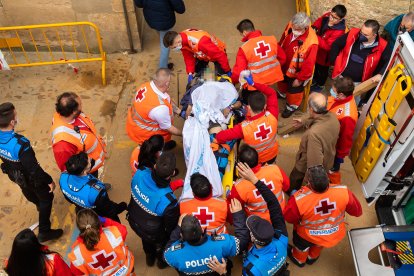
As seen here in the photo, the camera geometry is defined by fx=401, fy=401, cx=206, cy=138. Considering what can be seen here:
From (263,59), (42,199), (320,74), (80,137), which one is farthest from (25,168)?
(320,74)

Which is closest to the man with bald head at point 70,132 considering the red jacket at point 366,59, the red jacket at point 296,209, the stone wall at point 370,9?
the red jacket at point 296,209

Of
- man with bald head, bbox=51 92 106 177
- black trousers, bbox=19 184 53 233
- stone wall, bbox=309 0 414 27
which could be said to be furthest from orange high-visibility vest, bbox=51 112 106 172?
stone wall, bbox=309 0 414 27

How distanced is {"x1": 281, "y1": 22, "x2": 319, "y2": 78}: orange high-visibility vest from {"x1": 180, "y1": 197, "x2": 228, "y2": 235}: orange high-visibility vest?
249 cm

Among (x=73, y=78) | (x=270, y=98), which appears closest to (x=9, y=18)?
(x=73, y=78)

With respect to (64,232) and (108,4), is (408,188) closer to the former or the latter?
(64,232)

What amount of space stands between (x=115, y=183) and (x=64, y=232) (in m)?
0.86

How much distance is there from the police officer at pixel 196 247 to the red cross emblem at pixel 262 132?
1.14 meters

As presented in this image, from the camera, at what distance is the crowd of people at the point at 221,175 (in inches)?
129

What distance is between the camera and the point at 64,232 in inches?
190

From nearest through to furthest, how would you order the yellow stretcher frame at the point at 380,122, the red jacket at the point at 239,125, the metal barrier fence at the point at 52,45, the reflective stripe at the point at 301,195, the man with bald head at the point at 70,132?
the reflective stripe at the point at 301,195 → the man with bald head at the point at 70,132 → the yellow stretcher frame at the point at 380,122 → the red jacket at the point at 239,125 → the metal barrier fence at the point at 52,45

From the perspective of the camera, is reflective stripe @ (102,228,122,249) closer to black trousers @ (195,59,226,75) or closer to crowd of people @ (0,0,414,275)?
crowd of people @ (0,0,414,275)

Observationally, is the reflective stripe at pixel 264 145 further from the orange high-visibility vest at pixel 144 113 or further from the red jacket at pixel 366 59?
the red jacket at pixel 366 59

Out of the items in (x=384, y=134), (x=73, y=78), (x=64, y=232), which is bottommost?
(x=64, y=232)

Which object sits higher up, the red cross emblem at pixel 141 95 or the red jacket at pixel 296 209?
the red cross emblem at pixel 141 95
